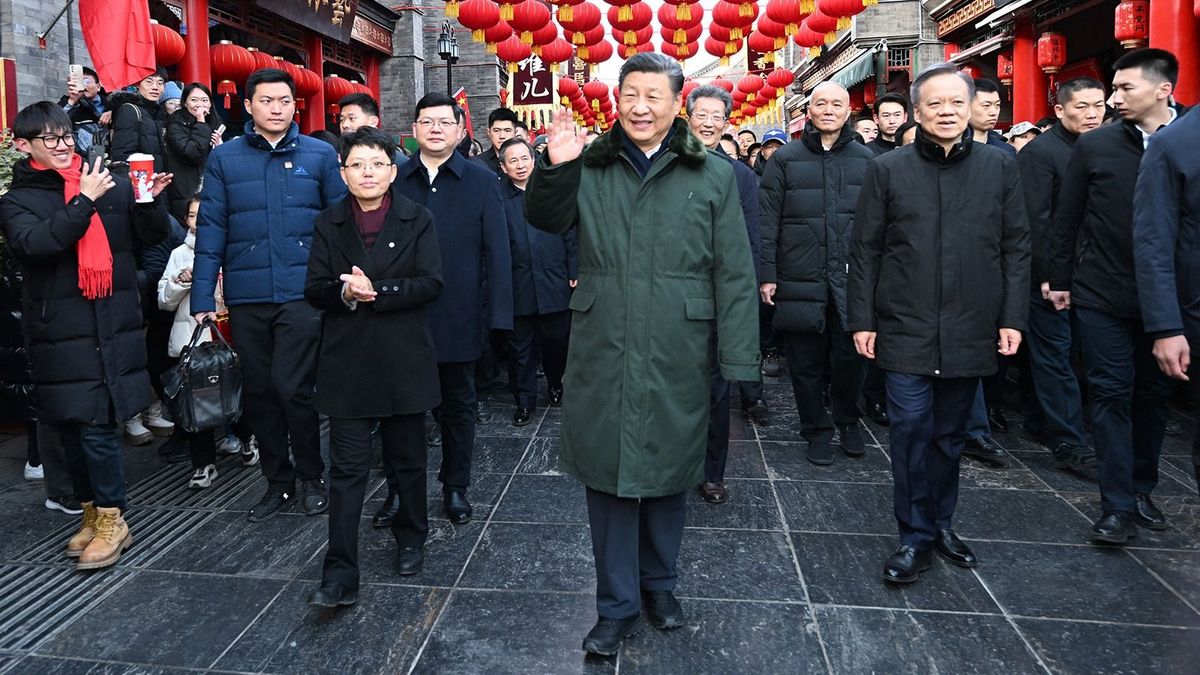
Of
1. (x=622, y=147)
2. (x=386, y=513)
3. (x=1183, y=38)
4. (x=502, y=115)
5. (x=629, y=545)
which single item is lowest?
(x=386, y=513)

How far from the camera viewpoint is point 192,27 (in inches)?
432

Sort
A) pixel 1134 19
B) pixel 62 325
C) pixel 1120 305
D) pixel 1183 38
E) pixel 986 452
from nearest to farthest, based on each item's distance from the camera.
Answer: pixel 62 325 < pixel 1120 305 < pixel 986 452 < pixel 1183 38 < pixel 1134 19

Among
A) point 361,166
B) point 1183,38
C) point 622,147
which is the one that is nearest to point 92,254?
point 361,166

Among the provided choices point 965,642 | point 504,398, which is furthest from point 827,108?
point 504,398

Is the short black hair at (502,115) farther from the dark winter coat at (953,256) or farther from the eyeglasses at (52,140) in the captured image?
the dark winter coat at (953,256)

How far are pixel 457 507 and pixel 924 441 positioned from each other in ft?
7.09

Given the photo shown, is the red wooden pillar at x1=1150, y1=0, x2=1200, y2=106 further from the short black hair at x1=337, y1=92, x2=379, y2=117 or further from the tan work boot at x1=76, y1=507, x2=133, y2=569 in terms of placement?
the tan work boot at x1=76, y1=507, x2=133, y2=569

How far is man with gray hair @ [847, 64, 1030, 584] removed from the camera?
343 centimetres

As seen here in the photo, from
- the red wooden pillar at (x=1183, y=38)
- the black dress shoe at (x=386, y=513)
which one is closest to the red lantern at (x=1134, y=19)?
the red wooden pillar at (x=1183, y=38)

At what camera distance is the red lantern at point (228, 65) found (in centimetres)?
1155

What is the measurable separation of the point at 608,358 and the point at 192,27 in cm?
1045

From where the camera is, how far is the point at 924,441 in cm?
351

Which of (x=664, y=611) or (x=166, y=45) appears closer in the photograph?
(x=664, y=611)

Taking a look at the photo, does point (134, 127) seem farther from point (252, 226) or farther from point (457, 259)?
point (457, 259)
